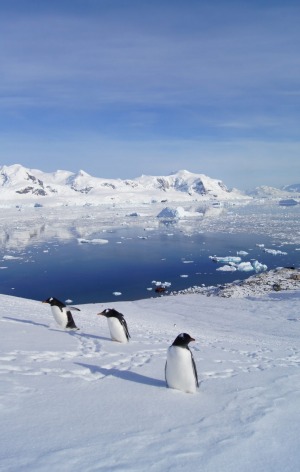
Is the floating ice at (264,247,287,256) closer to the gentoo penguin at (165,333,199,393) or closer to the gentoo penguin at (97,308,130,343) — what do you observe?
the gentoo penguin at (97,308,130,343)

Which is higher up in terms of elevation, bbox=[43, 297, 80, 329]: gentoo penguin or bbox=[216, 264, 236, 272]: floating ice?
bbox=[43, 297, 80, 329]: gentoo penguin

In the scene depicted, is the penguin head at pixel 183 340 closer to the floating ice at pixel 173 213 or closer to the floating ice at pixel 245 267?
the floating ice at pixel 245 267

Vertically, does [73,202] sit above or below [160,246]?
above

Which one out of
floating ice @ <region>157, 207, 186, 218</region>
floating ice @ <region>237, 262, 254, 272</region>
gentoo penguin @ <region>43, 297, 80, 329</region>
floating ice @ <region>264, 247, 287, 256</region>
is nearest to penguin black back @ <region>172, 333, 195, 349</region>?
gentoo penguin @ <region>43, 297, 80, 329</region>

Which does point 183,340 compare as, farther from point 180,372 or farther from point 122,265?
point 122,265

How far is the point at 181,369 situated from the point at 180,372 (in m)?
0.04

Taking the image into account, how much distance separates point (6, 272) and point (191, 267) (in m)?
14.6

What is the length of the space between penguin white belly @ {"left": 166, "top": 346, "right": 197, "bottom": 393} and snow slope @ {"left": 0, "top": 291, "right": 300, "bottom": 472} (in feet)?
0.38

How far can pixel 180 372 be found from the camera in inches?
192

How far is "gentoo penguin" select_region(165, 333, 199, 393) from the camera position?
4.88 m

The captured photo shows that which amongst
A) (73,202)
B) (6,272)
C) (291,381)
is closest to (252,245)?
(6,272)

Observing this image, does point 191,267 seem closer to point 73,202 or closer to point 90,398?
point 90,398

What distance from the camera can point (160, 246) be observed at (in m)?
45.0

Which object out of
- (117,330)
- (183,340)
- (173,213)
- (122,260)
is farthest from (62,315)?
(173,213)
